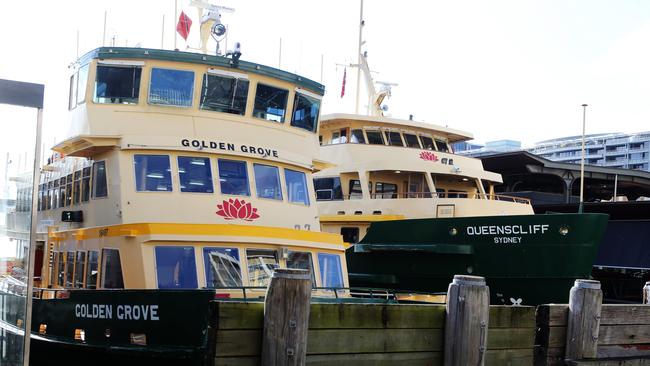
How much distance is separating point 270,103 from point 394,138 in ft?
28.4

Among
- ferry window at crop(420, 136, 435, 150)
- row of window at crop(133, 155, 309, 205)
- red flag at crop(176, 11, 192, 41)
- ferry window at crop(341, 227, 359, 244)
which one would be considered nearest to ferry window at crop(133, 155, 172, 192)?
row of window at crop(133, 155, 309, 205)

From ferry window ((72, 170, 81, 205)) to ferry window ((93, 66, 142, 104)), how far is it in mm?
1702

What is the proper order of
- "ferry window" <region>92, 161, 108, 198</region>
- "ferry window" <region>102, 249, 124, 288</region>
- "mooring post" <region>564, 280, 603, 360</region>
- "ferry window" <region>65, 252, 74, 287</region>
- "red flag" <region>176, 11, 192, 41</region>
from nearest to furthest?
"mooring post" <region>564, 280, 603, 360</region>, "ferry window" <region>102, 249, 124, 288</region>, "ferry window" <region>92, 161, 108, 198</region>, "ferry window" <region>65, 252, 74, 287</region>, "red flag" <region>176, 11, 192, 41</region>

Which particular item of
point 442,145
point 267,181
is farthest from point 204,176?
point 442,145

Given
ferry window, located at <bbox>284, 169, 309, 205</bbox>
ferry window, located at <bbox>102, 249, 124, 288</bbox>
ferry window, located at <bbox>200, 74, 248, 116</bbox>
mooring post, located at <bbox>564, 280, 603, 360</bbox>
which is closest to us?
mooring post, located at <bbox>564, 280, 603, 360</bbox>

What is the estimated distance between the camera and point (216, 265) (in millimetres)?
10211

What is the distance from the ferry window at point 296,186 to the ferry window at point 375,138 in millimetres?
8250

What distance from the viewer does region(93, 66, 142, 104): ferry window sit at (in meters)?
11.5

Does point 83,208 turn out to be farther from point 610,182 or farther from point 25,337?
point 610,182

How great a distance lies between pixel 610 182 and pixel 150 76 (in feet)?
108

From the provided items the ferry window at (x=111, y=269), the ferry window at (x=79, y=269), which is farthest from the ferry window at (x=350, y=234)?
the ferry window at (x=111, y=269)

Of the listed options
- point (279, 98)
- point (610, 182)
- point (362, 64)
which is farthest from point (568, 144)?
point (279, 98)

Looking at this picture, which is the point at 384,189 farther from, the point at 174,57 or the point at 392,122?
the point at 174,57

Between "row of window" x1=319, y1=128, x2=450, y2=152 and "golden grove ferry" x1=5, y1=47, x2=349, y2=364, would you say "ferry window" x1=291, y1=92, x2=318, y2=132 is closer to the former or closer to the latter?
"golden grove ferry" x1=5, y1=47, x2=349, y2=364
